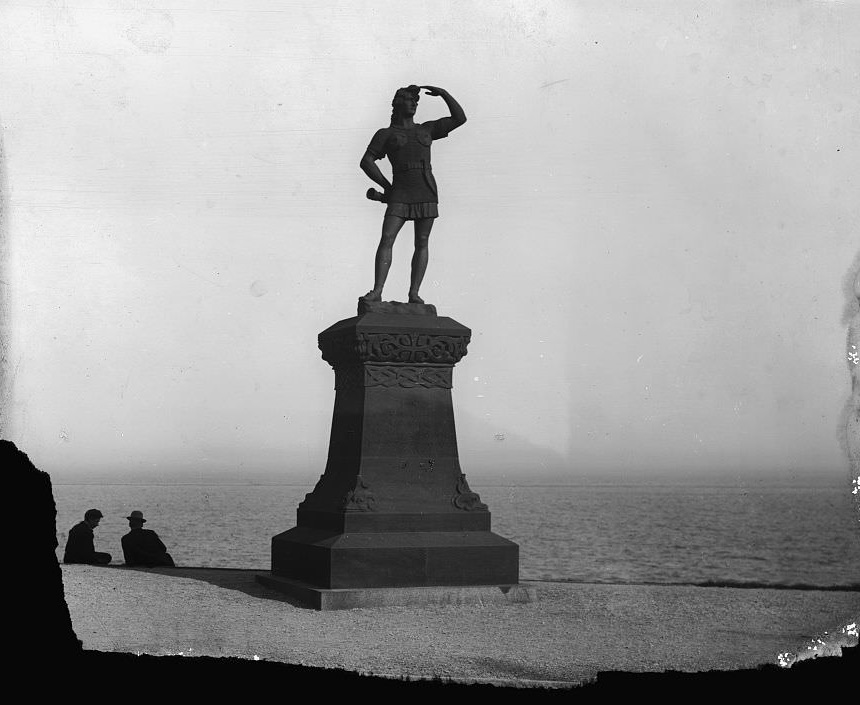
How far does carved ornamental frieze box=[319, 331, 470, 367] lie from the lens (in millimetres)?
10000

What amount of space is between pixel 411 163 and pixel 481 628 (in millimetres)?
4421

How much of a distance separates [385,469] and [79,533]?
13.9 feet

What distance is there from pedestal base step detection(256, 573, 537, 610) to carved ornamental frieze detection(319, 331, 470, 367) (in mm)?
2006

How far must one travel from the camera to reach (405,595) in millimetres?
9266

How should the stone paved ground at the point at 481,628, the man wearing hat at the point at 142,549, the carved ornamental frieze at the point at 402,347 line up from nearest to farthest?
1. the stone paved ground at the point at 481,628
2. the carved ornamental frieze at the point at 402,347
3. the man wearing hat at the point at 142,549

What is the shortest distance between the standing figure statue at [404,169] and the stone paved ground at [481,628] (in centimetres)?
311

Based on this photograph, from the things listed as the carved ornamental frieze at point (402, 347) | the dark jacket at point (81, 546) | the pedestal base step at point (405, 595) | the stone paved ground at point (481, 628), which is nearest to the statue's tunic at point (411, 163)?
the carved ornamental frieze at point (402, 347)

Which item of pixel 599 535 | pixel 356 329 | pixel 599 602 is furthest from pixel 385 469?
pixel 599 535

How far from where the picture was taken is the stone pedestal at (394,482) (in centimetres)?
948

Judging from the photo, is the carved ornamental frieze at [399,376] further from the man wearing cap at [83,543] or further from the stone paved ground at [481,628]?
the man wearing cap at [83,543]

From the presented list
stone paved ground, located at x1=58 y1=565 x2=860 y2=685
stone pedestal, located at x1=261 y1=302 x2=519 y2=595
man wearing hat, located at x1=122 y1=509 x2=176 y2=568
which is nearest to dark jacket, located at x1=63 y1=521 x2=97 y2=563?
man wearing hat, located at x1=122 y1=509 x2=176 y2=568

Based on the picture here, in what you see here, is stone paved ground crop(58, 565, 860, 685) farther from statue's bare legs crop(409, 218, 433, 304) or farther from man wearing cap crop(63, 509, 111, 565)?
statue's bare legs crop(409, 218, 433, 304)

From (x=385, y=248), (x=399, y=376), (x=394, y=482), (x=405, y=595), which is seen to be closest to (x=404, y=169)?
(x=385, y=248)

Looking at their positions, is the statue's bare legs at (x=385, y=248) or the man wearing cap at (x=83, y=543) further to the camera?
the man wearing cap at (x=83, y=543)
